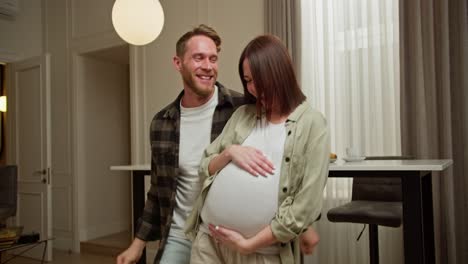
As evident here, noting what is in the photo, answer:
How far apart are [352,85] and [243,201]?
7.47 feet

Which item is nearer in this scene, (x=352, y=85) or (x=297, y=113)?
(x=297, y=113)

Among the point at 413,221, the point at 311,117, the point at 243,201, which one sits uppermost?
the point at 311,117

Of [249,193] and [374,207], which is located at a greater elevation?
[249,193]

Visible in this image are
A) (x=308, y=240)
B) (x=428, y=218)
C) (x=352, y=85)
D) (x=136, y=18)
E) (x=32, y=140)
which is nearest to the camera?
(x=308, y=240)

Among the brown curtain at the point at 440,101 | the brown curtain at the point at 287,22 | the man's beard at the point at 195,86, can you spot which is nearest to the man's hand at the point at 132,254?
the man's beard at the point at 195,86

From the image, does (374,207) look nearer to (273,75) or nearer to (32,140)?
(273,75)

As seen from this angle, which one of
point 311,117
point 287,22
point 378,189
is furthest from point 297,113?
point 287,22

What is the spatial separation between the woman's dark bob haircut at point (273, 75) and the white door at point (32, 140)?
12.4ft

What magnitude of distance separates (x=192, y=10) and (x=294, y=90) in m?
3.05

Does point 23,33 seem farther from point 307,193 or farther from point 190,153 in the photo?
point 307,193

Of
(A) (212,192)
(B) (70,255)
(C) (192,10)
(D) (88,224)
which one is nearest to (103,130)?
(D) (88,224)

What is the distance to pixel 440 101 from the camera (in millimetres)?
2699

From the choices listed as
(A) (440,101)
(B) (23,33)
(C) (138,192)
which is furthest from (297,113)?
(B) (23,33)

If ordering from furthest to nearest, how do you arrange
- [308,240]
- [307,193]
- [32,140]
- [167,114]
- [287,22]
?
[32,140]
[287,22]
[167,114]
[308,240]
[307,193]
